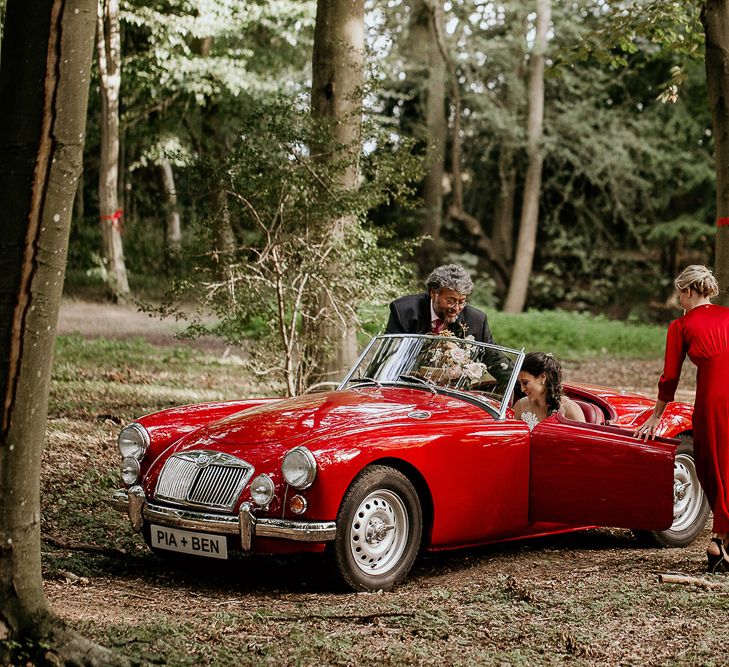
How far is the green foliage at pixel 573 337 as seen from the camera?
77.0 feet

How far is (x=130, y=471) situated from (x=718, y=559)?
12.0ft

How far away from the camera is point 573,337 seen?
81.9 feet

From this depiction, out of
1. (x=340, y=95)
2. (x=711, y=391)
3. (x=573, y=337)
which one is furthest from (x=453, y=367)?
(x=573, y=337)

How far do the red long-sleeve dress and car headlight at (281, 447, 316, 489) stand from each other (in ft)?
7.97

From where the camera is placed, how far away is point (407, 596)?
5699 mm

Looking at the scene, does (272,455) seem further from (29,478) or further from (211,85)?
(211,85)

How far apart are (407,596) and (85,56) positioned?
3217 millimetres

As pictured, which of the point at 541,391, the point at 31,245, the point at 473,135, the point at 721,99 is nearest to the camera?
the point at 31,245

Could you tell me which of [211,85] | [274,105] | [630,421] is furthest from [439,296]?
[211,85]

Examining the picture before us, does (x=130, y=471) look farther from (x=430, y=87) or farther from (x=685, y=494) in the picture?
(x=430, y=87)

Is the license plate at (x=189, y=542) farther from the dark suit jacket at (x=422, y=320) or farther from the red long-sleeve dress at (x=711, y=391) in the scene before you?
the red long-sleeve dress at (x=711, y=391)

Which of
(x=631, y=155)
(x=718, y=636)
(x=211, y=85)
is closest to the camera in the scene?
(x=718, y=636)

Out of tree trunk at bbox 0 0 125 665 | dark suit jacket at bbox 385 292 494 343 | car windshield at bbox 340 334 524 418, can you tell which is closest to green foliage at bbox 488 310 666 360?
dark suit jacket at bbox 385 292 494 343

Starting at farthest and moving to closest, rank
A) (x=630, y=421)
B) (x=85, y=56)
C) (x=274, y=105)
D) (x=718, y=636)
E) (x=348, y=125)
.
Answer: (x=348, y=125)
(x=274, y=105)
(x=630, y=421)
(x=718, y=636)
(x=85, y=56)
